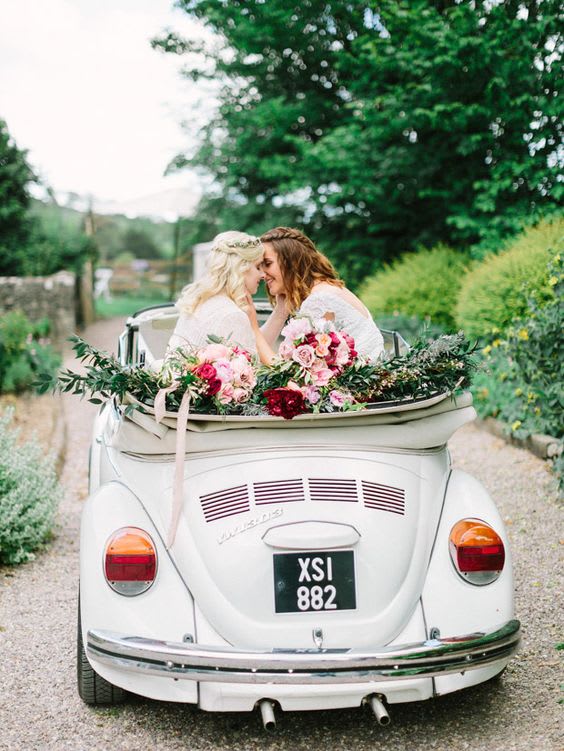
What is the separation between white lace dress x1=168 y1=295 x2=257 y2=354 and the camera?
13.6ft

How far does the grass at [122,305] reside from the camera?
22167mm

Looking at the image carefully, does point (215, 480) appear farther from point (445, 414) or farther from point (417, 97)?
point (417, 97)

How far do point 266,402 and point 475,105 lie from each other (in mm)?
8527

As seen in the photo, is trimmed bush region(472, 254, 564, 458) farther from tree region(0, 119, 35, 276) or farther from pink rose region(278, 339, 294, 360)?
tree region(0, 119, 35, 276)

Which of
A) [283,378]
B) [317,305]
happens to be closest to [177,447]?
[283,378]

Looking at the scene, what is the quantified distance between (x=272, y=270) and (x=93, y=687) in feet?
8.68

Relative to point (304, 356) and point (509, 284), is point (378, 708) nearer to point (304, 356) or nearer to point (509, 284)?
point (304, 356)

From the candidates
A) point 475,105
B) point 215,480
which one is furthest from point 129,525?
point 475,105

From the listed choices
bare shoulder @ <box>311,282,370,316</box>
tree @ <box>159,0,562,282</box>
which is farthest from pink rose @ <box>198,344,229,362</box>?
tree @ <box>159,0,562,282</box>

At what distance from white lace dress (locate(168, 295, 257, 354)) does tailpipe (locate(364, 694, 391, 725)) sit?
1.82 m

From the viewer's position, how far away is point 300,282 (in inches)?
197

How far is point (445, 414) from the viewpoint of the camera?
3.48 meters

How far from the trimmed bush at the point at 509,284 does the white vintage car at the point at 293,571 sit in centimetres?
484

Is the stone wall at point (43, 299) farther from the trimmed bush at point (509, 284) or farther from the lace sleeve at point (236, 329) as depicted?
the lace sleeve at point (236, 329)
